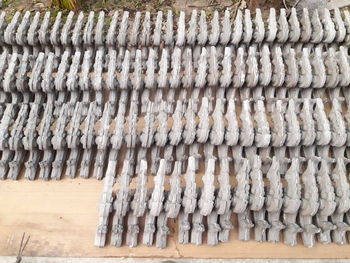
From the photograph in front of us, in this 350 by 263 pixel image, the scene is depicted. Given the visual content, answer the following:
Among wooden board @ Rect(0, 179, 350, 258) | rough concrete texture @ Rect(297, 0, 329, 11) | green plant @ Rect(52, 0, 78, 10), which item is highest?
rough concrete texture @ Rect(297, 0, 329, 11)

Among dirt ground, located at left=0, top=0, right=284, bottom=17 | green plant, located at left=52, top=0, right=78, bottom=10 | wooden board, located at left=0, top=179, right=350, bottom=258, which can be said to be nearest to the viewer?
wooden board, located at left=0, top=179, right=350, bottom=258

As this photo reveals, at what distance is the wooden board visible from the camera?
6.42 feet

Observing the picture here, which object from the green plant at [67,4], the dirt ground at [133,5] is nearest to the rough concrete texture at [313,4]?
the dirt ground at [133,5]

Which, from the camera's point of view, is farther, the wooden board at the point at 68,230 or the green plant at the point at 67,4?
the green plant at the point at 67,4

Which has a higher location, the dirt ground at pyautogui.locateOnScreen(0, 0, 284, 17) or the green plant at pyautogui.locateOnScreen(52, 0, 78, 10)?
the dirt ground at pyautogui.locateOnScreen(0, 0, 284, 17)

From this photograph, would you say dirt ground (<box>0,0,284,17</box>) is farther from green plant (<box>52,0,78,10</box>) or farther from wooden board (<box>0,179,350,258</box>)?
wooden board (<box>0,179,350,258</box>)

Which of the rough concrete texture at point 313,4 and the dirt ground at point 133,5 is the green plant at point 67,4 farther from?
the rough concrete texture at point 313,4

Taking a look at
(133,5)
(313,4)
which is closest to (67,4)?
(133,5)

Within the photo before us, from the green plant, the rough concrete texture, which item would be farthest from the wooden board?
the rough concrete texture

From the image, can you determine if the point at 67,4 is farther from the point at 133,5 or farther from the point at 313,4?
the point at 313,4

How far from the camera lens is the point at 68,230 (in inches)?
80.0

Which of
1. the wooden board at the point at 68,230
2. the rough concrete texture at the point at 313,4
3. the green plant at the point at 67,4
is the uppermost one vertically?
the rough concrete texture at the point at 313,4

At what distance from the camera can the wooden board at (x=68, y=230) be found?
1.96 m

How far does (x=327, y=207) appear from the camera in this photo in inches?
71.1
